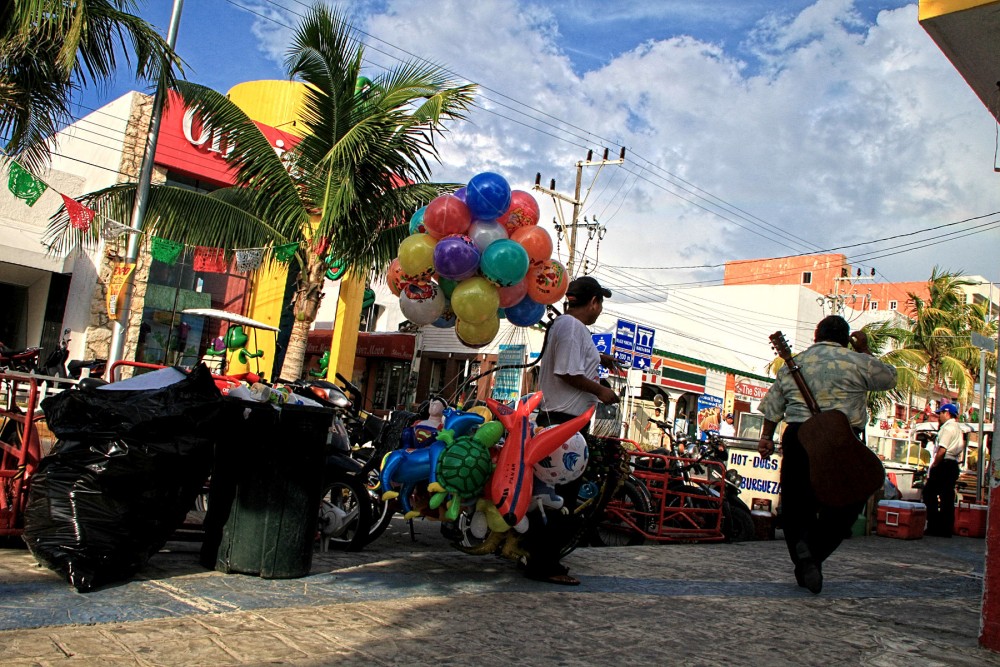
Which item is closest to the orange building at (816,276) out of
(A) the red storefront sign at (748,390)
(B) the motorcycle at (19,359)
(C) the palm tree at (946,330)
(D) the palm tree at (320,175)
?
(C) the palm tree at (946,330)

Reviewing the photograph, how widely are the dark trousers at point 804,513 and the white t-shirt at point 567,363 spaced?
156 centimetres

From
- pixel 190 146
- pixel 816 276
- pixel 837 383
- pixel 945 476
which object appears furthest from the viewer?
pixel 816 276

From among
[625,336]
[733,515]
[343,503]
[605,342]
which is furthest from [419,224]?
[605,342]

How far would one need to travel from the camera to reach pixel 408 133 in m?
11.8

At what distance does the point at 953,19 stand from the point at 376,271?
9.76m

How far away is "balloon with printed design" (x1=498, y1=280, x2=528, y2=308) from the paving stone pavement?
5.96 ft

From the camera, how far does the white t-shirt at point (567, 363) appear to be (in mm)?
4859

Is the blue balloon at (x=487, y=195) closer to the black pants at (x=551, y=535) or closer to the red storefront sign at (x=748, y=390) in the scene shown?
the black pants at (x=551, y=535)

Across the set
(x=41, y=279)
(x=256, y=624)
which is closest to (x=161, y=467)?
(x=256, y=624)

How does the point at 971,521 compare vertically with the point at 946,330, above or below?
below

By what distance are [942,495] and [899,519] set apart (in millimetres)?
2090

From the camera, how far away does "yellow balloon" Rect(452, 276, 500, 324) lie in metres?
5.29

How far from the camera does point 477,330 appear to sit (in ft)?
18.4

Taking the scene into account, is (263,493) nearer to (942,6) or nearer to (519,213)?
(519,213)
